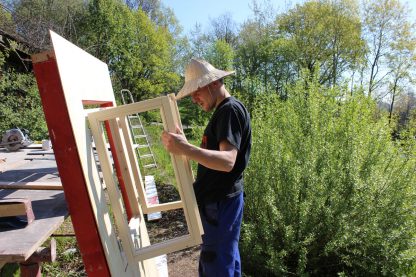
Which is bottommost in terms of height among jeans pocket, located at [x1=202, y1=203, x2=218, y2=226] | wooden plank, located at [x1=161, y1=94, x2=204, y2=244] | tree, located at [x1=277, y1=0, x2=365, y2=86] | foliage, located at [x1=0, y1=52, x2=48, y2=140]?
jeans pocket, located at [x1=202, y1=203, x2=218, y2=226]

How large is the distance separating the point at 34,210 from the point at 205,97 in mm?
1160

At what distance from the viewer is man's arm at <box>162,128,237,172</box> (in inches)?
60.7

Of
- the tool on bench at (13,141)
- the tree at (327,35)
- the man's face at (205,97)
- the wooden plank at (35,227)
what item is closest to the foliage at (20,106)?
the tool on bench at (13,141)

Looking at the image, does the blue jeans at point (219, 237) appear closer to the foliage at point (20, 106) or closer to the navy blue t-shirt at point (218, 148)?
the navy blue t-shirt at point (218, 148)

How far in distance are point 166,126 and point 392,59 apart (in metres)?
30.9

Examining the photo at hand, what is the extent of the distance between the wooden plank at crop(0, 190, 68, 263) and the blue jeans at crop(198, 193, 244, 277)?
860mm

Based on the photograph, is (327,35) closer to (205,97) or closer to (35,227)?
(205,97)

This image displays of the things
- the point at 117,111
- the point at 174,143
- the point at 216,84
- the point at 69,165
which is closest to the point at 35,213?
Answer: the point at 69,165

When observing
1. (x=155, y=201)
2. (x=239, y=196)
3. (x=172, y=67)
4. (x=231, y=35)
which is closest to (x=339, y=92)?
(x=239, y=196)

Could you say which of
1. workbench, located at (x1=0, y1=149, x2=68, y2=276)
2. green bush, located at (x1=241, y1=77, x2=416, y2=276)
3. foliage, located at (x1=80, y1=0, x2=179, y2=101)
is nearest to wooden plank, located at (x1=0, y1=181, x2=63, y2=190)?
workbench, located at (x1=0, y1=149, x2=68, y2=276)

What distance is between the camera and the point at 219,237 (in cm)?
201

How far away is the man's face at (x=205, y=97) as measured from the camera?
6.49 ft

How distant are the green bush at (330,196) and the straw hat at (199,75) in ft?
5.14

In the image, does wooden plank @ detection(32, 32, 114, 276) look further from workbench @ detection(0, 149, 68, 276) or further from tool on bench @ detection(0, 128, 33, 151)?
tool on bench @ detection(0, 128, 33, 151)
